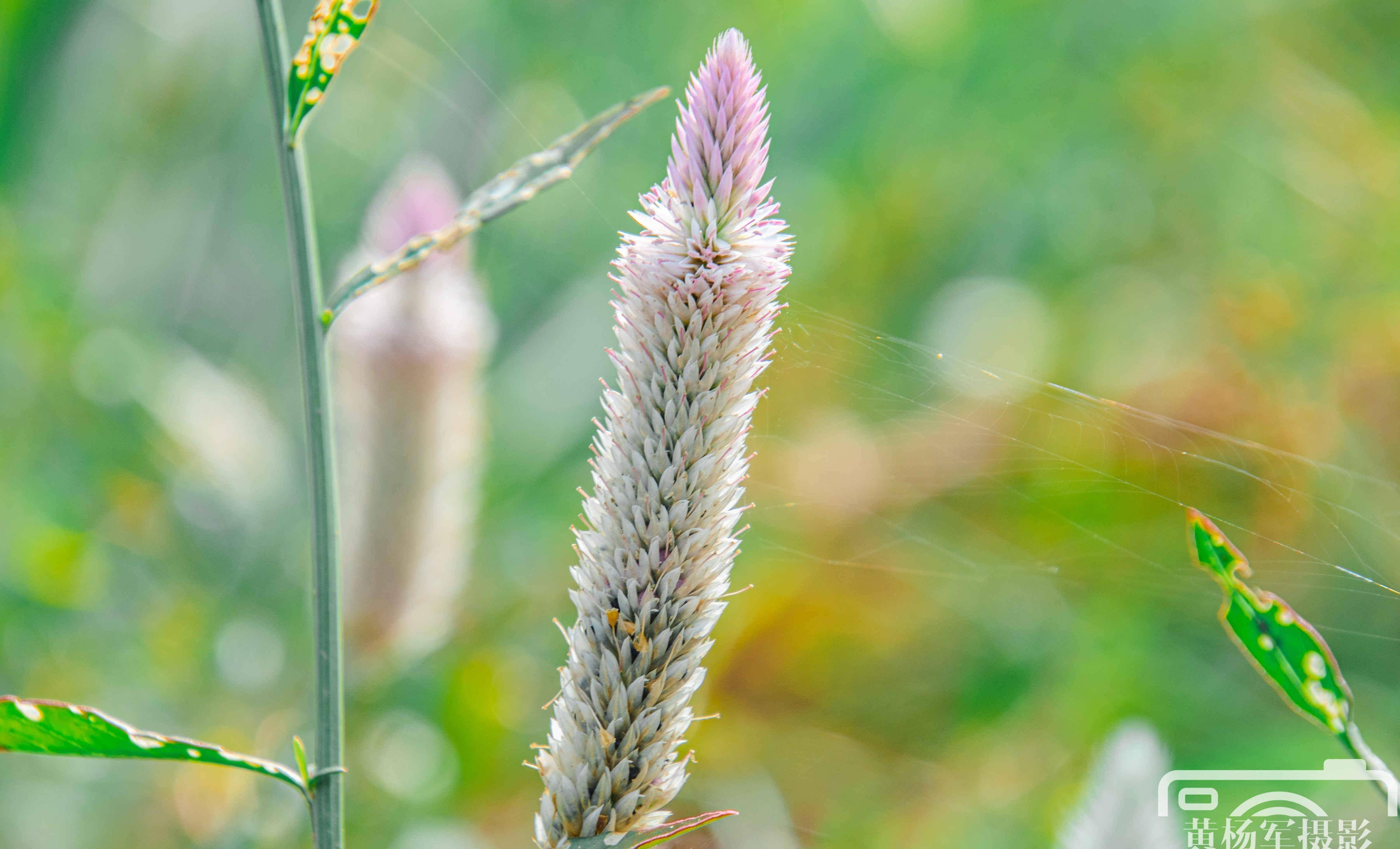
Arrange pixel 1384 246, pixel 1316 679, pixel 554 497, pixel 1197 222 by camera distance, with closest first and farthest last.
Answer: pixel 1316 679, pixel 554 497, pixel 1384 246, pixel 1197 222

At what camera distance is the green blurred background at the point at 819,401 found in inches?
42.7

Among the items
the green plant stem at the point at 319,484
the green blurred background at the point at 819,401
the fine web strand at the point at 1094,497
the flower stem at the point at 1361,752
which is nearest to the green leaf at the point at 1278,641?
the flower stem at the point at 1361,752

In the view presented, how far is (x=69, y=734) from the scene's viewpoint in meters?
0.25

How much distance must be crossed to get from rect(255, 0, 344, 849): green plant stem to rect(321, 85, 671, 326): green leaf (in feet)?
0.03

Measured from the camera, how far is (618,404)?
1.03ft

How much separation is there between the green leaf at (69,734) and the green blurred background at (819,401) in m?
0.52

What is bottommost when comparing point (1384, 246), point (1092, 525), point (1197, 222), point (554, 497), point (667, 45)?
point (1092, 525)

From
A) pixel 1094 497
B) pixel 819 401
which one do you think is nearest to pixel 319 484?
pixel 819 401

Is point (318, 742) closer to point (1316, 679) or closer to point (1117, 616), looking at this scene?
point (1316, 679)

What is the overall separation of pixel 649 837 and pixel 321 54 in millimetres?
256

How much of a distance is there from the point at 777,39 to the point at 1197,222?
911mm

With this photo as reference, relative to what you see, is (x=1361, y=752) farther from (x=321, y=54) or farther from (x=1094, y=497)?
(x=1094, y=497)

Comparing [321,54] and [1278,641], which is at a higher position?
[321,54]

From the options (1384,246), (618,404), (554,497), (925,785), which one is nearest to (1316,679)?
(618,404)
